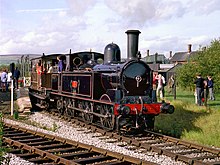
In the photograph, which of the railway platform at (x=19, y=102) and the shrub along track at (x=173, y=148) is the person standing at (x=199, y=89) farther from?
the railway platform at (x=19, y=102)

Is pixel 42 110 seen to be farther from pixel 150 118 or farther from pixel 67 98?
pixel 150 118

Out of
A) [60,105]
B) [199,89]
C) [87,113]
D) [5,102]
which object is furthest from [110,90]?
[5,102]

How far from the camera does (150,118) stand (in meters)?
12.4

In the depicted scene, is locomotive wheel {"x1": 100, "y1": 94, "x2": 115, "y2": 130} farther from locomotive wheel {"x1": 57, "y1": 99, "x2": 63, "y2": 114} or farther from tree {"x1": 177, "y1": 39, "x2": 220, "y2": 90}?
tree {"x1": 177, "y1": 39, "x2": 220, "y2": 90}

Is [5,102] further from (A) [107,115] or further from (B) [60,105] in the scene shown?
(A) [107,115]

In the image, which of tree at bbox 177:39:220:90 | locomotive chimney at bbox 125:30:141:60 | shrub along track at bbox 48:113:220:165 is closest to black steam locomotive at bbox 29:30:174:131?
locomotive chimney at bbox 125:30:141:60

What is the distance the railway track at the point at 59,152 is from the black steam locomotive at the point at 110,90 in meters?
2.31

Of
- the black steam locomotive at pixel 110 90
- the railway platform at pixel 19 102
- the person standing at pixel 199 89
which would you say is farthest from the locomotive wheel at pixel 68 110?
the person standing at pixel 199 89

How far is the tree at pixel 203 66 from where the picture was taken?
29.7 meters

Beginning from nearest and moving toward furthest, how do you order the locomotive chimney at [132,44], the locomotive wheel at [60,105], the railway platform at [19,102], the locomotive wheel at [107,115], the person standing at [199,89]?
the locomotive wheel at [107,115]
the locomotive chimney at [132,44]
the locomotive wheel at [60,105]
the railway platform at [19,102]
the person standing at [199,89]

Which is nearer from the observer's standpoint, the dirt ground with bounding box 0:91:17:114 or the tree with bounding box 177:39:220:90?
the dirt ground with bounding box 0:91:17:114

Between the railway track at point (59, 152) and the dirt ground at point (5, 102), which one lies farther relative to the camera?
the dirt ground at point (5, 102)

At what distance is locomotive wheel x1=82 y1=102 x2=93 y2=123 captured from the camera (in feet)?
44.4

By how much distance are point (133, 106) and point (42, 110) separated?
905 cm
